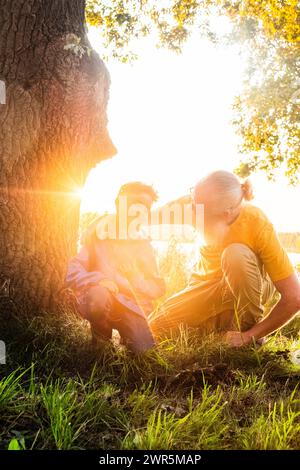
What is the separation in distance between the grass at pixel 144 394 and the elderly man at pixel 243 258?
0.23m

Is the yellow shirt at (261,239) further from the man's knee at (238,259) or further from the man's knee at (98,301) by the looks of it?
the man's knee at (98,301)

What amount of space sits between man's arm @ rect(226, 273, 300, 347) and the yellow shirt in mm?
66

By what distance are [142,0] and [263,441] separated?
5.48 metres

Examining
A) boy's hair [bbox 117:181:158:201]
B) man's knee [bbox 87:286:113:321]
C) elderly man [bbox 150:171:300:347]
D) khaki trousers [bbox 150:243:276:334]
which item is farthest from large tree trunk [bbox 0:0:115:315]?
elderly man [bbox 150:171:300:347]

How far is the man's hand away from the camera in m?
3.23

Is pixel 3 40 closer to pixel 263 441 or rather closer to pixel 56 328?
pixel 56 328

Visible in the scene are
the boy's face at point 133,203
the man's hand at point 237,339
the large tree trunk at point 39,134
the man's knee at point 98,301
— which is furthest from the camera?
the large tree trunk at point 39,134

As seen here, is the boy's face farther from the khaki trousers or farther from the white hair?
the khaki trousers

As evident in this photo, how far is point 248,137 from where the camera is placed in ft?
41.6

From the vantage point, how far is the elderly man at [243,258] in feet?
10.5

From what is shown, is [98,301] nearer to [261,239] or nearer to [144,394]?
[144,394]

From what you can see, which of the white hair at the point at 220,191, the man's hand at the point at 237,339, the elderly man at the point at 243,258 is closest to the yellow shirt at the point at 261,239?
the elderly man at the point at 243,258

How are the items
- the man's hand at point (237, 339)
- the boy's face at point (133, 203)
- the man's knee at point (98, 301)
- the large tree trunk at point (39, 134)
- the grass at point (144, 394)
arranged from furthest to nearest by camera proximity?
the large tree trunk at point (39, 134) → the boy's face at point (133, 203) → the man's hand at point (237, 339) → the man's knee at point (98, 301) → the grass at point (144, 394)
